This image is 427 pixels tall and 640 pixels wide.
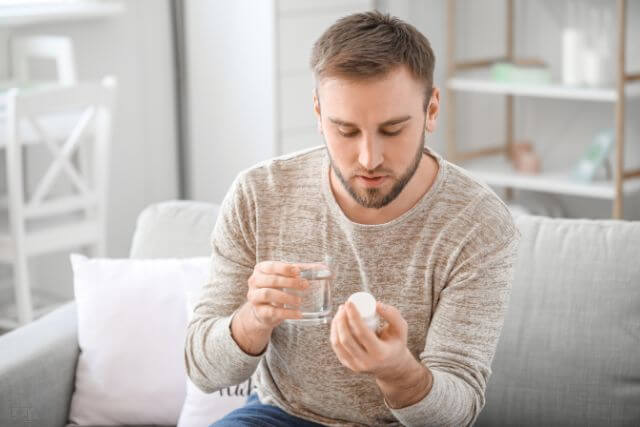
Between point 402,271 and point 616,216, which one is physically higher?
point 402,271

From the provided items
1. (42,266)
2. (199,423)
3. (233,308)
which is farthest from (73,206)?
(233,308)

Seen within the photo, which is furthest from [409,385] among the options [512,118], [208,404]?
[512,118]

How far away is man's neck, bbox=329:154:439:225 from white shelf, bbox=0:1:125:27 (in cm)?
228

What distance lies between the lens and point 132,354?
1.95 meters

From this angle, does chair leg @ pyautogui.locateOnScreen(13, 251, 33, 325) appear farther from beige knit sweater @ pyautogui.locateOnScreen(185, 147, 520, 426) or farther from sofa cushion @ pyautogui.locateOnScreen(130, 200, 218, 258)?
beige knit sweater @ pyautogui.locateOnScreen(185, 147, 520, 426)

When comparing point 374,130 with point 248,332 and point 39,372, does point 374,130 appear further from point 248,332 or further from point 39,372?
point 39,372

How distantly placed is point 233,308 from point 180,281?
39 centimetres

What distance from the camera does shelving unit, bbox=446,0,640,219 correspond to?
11.3 feet

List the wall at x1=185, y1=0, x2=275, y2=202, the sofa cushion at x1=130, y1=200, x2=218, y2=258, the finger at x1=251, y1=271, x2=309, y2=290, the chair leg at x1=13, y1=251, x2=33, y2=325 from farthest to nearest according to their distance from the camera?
the wall at x1=185, y1=0, x2=275, y2=202
the chair leg at x1=13, y1=251, x2=33, y2=325
the sofa cushion at x1=130, y1=200, x2=218, y2=258
the finger at x1=251, y1=271, x2=309, y2=290

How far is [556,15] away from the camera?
4109mm

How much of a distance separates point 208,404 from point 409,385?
583mm

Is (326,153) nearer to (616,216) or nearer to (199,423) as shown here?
(199,423)

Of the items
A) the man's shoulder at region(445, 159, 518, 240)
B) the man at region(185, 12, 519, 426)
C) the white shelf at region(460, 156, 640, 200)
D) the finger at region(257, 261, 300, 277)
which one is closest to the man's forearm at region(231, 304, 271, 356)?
the man at region(185, 12, 519, 426)

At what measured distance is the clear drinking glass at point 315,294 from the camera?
1.39 metres
